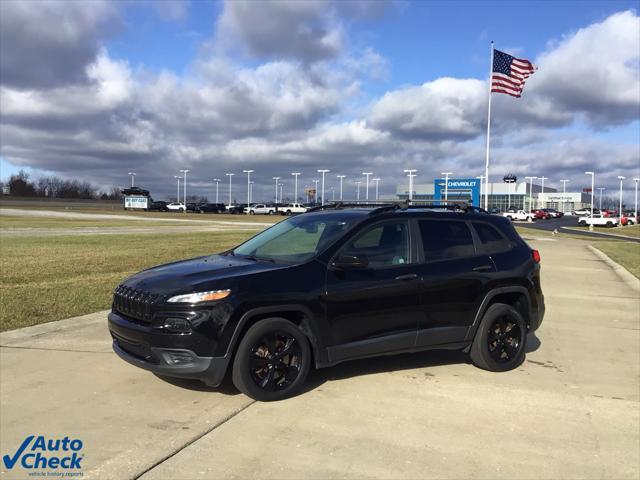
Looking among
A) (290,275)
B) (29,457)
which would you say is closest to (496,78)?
(290,275)

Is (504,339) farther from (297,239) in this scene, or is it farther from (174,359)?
(174,359)

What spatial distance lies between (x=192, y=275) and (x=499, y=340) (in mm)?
3225

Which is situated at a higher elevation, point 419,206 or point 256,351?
point 419,206

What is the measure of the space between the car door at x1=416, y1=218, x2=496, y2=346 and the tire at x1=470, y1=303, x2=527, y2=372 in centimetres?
19

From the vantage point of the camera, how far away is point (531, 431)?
429 cm

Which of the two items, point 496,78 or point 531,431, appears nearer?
point 531,431

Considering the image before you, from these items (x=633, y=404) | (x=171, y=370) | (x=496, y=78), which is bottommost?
(x=633, y=404)

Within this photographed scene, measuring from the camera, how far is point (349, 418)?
441 cm

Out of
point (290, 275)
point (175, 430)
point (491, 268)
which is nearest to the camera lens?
point (175, 430)

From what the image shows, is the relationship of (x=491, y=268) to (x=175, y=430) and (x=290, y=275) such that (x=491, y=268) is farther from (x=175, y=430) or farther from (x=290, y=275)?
(x=175, y=430)

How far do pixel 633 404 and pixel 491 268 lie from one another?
176 cm

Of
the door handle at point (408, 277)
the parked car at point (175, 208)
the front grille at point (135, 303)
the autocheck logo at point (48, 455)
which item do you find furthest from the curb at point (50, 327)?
the parked car at point (175, 208)

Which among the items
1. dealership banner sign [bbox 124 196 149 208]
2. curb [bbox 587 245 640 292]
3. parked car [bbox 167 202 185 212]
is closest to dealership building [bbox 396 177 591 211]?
parked car [bbox 167 202 185 212]

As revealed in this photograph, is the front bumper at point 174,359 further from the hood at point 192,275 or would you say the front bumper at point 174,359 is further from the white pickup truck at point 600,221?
the white pickup truck at point 600,221
